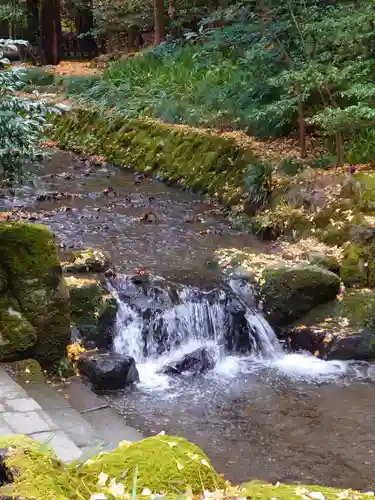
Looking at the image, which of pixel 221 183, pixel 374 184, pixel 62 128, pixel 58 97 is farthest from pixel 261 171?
pixel 58 97

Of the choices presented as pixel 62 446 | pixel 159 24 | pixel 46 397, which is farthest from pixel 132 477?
pixel 159 24

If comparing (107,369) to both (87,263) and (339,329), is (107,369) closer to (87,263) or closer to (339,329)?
(87,263)

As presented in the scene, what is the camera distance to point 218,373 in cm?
738

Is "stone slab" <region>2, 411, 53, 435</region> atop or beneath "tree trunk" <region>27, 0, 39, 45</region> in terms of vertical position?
beneath

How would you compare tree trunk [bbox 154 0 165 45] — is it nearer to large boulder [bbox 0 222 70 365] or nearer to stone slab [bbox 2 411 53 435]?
large boulder [bbox 0 222 70 365]

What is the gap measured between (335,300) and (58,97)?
50.0ft

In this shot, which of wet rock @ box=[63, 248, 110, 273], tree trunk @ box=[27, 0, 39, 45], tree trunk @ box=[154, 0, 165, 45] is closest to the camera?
wet rock @ box=[63, 248, 110, 273]

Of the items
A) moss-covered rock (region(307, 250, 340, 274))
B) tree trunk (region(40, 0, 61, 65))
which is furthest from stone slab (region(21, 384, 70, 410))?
tree trunk (region(40, 0, 61, 65))

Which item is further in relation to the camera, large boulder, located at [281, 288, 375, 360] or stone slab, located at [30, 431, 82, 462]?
large boulder, located at [281, 288, 375, 360]

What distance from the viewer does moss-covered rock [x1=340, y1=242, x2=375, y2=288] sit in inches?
336

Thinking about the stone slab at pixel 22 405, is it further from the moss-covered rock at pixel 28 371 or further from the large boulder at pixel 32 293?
the large boulder at pixel 32 293

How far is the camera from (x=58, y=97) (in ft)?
69.7

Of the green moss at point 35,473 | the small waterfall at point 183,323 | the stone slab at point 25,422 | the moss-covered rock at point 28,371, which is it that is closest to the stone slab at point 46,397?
the moss-covered rock at point 28,371

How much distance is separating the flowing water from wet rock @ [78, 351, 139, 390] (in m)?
0.13
